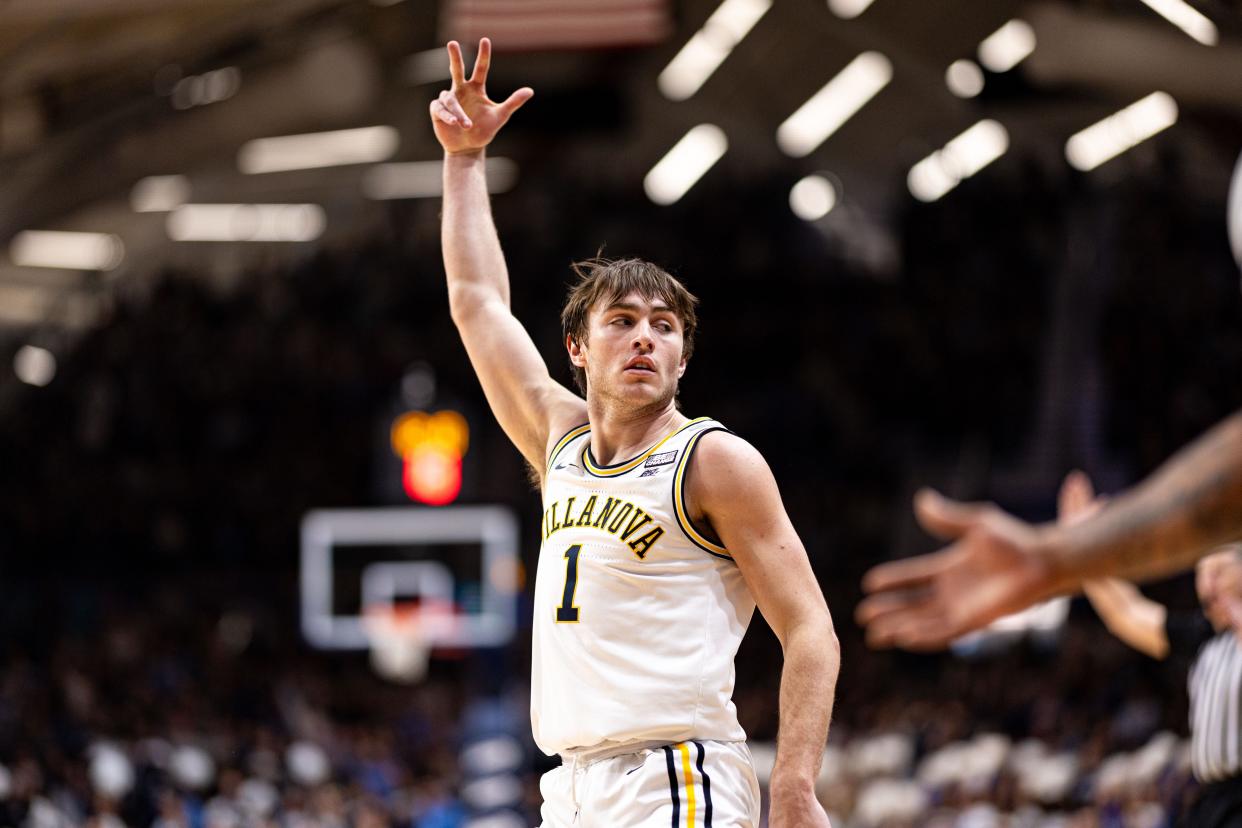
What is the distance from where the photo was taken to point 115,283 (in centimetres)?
2606

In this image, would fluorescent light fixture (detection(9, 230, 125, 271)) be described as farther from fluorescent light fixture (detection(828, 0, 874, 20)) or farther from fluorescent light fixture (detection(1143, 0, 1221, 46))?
fluorescent light fixture (detection(1143, 0, 1221, 46))

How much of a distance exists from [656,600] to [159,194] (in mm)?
21498

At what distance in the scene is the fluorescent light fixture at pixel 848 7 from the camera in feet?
63.5

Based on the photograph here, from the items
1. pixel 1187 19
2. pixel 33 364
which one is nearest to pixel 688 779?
pixel 1187 19

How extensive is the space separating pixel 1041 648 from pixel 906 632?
19706 millimetres

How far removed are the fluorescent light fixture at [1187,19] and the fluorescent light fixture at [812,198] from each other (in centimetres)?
1003

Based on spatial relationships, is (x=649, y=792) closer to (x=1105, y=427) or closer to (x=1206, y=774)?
(x=1206, y=774)

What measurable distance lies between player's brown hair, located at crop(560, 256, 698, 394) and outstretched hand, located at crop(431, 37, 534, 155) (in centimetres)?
92

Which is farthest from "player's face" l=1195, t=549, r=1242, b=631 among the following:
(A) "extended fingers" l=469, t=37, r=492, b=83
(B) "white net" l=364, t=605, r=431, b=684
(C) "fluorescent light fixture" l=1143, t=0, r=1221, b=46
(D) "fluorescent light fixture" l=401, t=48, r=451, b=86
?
(B) "white net" l=364, t=605, r=431, b=684

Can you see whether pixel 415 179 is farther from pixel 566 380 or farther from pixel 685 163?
pixel 566 380

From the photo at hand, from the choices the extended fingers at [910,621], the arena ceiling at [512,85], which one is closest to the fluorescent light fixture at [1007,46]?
the arena ceiling at [512,85]

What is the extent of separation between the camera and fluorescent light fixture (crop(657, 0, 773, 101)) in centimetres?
1981

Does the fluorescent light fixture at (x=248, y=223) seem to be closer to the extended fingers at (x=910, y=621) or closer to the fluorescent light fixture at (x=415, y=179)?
the fluorescent light fixture at (x=415, y=179)

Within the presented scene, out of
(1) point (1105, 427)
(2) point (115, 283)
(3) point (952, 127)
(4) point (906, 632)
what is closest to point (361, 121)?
(2) point (115, 283)
